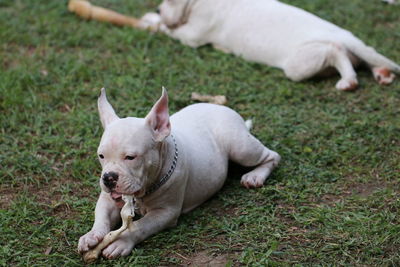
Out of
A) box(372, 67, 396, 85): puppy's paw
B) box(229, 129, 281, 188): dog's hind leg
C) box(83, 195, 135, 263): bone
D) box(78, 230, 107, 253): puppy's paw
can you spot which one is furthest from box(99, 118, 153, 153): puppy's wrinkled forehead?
box(372, 67, 396, 85): puppy's paw

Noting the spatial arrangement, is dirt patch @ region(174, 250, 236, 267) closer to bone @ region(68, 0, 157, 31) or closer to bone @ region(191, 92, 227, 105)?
bone @ region(191, 92, 227, 105)

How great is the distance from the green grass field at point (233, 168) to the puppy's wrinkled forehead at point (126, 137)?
75 centimetres

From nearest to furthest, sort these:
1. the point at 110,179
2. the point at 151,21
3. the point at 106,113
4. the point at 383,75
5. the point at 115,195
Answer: the point at 110,179 < the point at 115,195 < the point at 106,113 < the point at 383,75 < the point at 151,21

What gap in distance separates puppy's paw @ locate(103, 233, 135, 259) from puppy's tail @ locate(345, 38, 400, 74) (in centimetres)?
428

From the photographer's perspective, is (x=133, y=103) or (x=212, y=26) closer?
(x=133, y=103)

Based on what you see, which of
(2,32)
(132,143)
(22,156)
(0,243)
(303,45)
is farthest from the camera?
(2,32)

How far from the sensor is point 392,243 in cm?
454

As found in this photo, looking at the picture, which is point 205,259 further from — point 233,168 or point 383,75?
point 383,75

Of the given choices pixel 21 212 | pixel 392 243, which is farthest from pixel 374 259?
pixel 21 212

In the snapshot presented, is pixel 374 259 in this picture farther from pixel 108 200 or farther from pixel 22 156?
pixel 22 156

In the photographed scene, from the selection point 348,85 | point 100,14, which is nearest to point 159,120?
point 348,85

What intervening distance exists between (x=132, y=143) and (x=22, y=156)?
1.98 metres

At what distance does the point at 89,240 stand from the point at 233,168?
5.95 ft

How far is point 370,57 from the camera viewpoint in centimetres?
766
